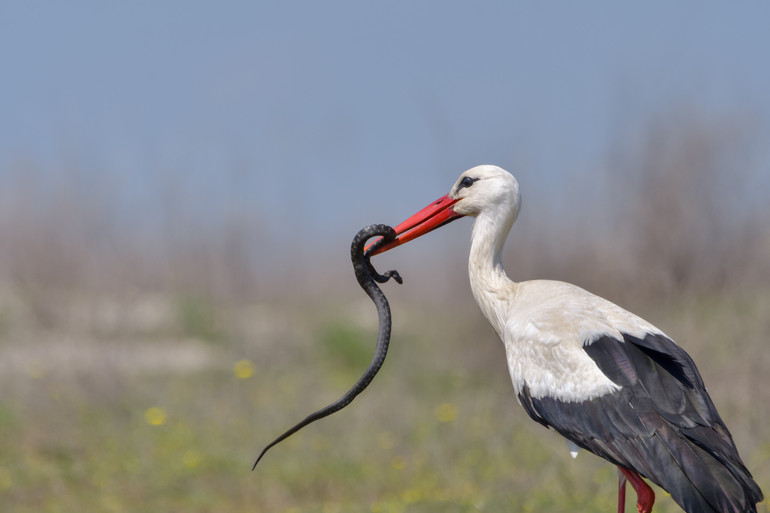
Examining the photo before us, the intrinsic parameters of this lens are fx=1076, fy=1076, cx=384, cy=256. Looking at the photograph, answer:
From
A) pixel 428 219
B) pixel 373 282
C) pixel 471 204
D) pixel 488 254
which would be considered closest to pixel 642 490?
pixel 488 254

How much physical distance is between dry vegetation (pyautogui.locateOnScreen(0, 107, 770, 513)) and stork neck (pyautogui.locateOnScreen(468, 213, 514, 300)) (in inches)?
52.9

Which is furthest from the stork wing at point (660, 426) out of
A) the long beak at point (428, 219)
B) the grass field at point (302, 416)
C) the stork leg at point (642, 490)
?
the grass field at point (302, 416)

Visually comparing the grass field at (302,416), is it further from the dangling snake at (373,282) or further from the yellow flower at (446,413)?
the dangling snake at (373,282)

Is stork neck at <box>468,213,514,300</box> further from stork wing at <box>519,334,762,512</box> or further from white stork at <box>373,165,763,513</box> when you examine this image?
stork wing at <box>519,334,762,512</box>

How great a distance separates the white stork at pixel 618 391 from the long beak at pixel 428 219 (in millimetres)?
128

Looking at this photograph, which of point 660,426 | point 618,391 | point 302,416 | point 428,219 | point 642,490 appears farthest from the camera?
point 302,416

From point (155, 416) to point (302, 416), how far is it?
1248 millimetres

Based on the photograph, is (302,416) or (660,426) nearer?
(660,426)

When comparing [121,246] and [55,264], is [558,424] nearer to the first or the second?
[121,246]

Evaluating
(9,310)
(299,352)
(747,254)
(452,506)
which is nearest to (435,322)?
(299,352)

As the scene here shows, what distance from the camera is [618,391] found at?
4.50m

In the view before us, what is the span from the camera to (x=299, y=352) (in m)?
12.8

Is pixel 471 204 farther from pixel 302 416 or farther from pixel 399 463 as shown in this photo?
pixel 302 416

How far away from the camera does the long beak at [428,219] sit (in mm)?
5461
